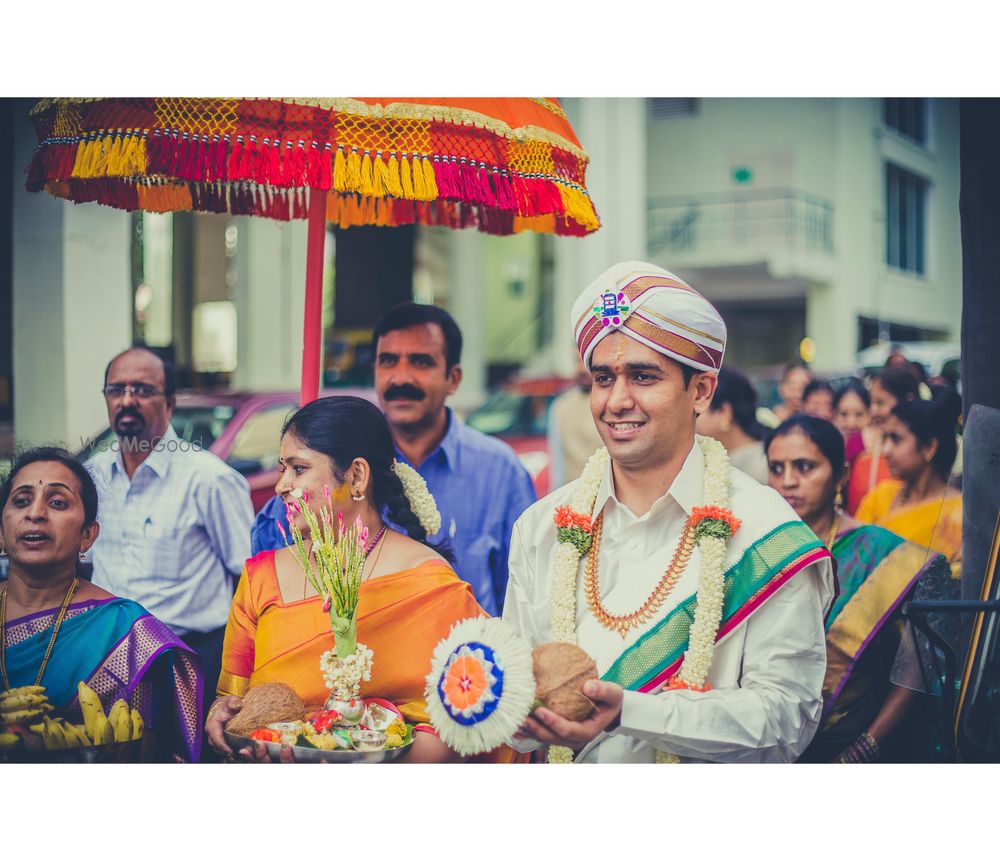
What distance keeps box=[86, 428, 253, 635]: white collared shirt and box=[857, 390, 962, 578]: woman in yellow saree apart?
7.86 feet

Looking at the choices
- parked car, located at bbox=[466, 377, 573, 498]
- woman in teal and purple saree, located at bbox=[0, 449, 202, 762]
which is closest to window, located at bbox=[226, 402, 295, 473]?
woman in teal and purple saree, located at bbox=[0, 449, 202, 762]

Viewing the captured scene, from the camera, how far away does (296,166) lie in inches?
113

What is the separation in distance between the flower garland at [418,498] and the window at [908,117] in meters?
2.50

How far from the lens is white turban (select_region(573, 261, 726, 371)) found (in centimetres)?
259

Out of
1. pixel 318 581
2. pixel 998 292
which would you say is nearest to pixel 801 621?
pixel 318 581

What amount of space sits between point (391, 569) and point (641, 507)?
0.71 metres

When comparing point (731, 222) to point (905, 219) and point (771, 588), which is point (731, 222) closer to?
point (905, 219)

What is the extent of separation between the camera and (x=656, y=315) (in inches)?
102

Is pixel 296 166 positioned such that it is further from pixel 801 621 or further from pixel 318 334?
pixel 801 621

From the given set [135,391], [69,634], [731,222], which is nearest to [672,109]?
[731,222]

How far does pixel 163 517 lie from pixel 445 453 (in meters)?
0.96

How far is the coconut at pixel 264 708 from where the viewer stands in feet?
8.61

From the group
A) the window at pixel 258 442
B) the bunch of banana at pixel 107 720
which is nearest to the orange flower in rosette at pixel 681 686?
the bunch of banana at pixel 107 720

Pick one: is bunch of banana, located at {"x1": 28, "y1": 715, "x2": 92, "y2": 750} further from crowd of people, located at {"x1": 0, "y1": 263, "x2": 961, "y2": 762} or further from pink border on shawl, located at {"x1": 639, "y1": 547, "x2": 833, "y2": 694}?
pink border on shawl, located at {"x1": 639, "y1": 547, "x2": 833, "y2": 694}
